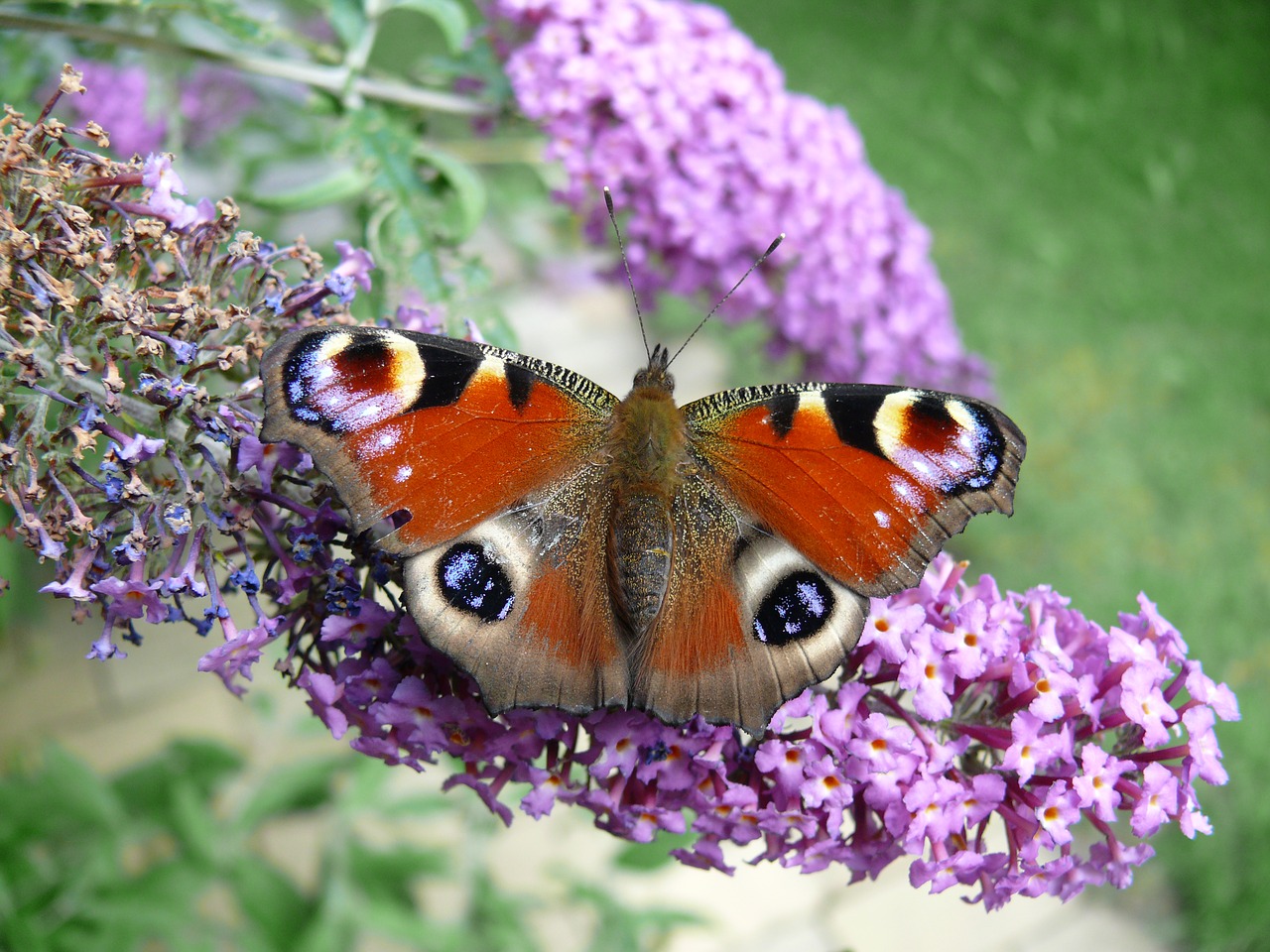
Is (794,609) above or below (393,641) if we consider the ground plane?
above

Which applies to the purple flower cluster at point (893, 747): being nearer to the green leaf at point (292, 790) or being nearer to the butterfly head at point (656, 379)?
the butterfly head at point (656, 379)

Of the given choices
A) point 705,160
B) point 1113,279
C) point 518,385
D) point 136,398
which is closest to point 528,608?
point 518,385

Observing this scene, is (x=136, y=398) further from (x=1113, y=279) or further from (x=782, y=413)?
(x=1113, y=279)

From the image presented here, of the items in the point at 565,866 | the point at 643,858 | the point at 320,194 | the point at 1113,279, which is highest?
the point at 320,194

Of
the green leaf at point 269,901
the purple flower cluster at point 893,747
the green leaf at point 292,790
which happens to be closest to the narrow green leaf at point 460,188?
the purple flower cluster at point 893,747

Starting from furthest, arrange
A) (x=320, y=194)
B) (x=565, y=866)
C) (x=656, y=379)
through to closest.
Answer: (x=565, y=866)
(x=320, y=194)
(x=656, y=379)

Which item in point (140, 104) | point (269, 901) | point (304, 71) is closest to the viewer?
point (304, 71)

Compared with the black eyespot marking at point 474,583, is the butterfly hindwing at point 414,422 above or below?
above
